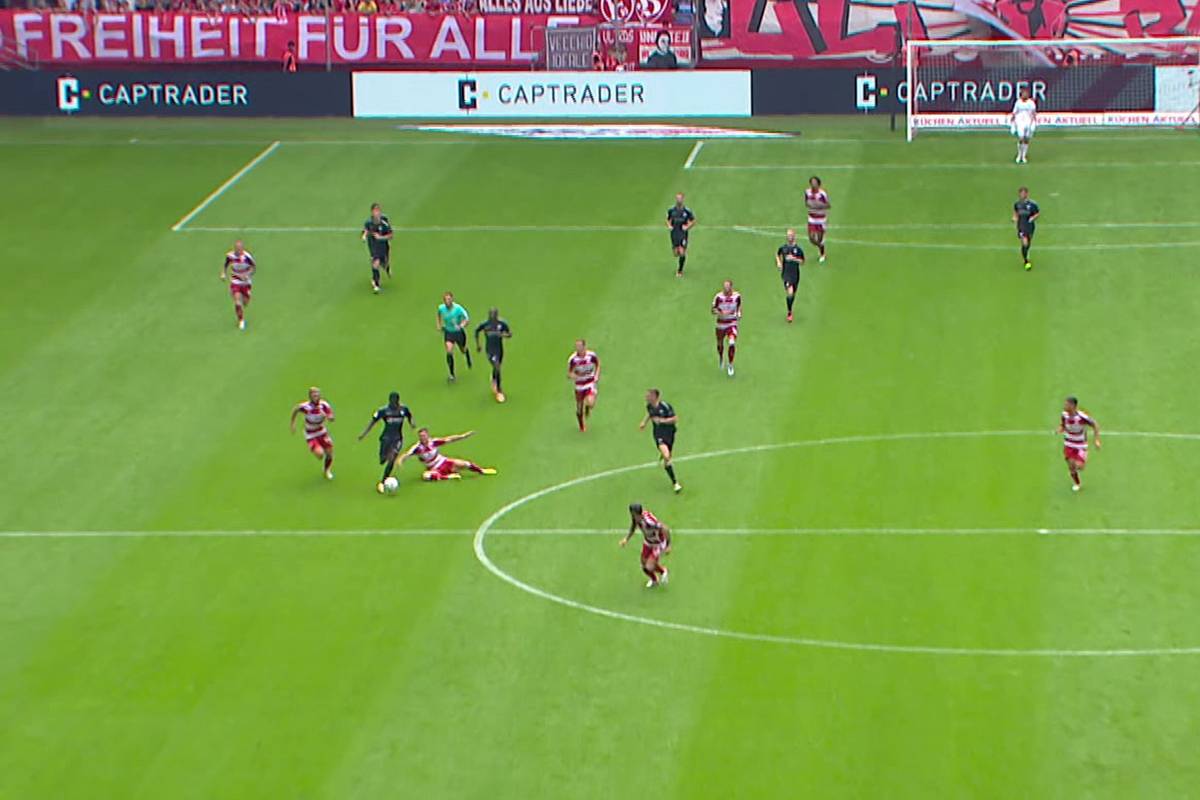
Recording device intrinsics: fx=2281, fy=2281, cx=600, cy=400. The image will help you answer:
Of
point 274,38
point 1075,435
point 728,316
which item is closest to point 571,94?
point 274,38

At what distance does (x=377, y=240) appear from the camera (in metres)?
52.6

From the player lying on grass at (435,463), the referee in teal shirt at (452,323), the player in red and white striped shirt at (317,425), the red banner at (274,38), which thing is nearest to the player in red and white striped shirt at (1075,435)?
the player lying on grass at (435,463)

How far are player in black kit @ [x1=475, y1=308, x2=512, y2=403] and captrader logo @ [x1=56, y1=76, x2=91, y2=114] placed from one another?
30.7 meters

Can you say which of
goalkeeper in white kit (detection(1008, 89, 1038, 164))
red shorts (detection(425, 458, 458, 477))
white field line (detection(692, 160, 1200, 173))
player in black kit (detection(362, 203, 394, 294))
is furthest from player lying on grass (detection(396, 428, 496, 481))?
goalkeeper in white kit (detection(1008, 89, 1038, 164))

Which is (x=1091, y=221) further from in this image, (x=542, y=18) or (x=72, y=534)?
(x=72, y=534)

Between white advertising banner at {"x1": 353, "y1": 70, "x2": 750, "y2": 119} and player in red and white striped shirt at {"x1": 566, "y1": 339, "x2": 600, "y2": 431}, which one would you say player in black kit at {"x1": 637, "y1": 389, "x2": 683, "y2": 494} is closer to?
player in red and white striped shirt at {"x1": 566, "y1": 339, "x2": 600, "y2": 431}

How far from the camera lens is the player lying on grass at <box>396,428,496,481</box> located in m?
40.8

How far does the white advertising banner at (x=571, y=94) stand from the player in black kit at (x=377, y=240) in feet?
54.8

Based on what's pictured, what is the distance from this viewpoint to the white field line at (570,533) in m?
37.0

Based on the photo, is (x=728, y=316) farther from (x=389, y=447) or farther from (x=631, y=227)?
(x=631, y=227)

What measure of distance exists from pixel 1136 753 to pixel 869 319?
21682 mm

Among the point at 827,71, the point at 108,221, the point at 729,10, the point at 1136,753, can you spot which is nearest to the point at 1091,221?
the point at 827,71

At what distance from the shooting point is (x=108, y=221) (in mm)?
59938

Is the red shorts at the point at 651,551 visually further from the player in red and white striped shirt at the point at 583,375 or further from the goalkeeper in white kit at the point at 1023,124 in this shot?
the goalkeeper in white kit at the point at 1023,124
